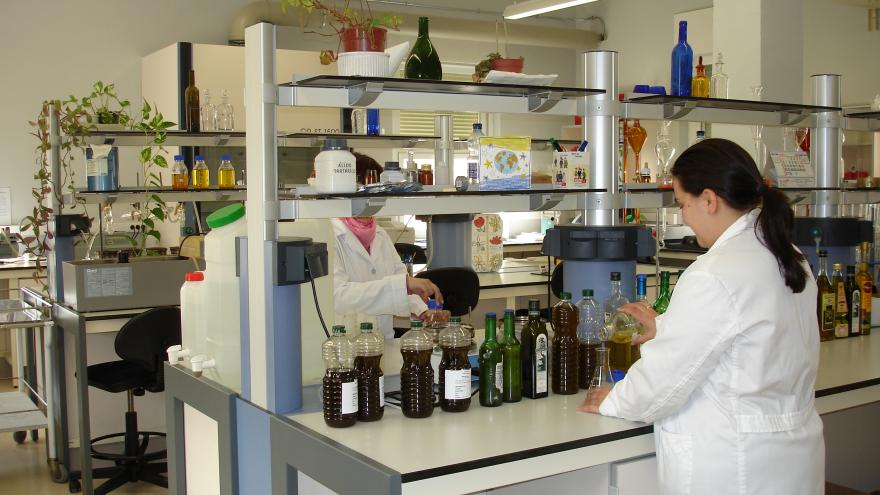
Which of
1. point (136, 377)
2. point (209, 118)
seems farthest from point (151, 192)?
point (136, 377)

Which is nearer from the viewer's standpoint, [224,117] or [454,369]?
[454,369]

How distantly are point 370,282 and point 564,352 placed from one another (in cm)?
122

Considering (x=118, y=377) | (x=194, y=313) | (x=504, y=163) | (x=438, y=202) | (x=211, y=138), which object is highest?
A: (x=211, y=138)

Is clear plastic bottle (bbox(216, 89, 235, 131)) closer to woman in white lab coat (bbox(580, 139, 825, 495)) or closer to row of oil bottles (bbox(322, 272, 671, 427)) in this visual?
row of oil bottles (bbox(322, 272, 671, 427))

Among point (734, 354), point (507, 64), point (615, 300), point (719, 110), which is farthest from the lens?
point (719, 110)

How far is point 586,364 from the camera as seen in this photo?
8.06ft

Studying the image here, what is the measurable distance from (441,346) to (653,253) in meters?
0.89

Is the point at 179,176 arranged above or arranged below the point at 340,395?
above

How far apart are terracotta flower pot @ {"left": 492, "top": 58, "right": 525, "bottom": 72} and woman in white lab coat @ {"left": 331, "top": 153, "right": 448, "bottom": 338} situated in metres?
0.81

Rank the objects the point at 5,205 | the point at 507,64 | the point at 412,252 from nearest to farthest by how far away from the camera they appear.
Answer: the point at 507,64
the point at 412,252
the point at 5,205

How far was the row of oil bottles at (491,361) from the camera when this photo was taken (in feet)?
6.93

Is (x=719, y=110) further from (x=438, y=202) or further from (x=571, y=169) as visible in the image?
(x=438, y=202)

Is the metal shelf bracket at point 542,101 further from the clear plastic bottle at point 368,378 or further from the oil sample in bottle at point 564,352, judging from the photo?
the clear plastic bottle at point 368,378

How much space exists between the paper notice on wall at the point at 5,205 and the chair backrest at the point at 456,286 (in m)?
4.28
